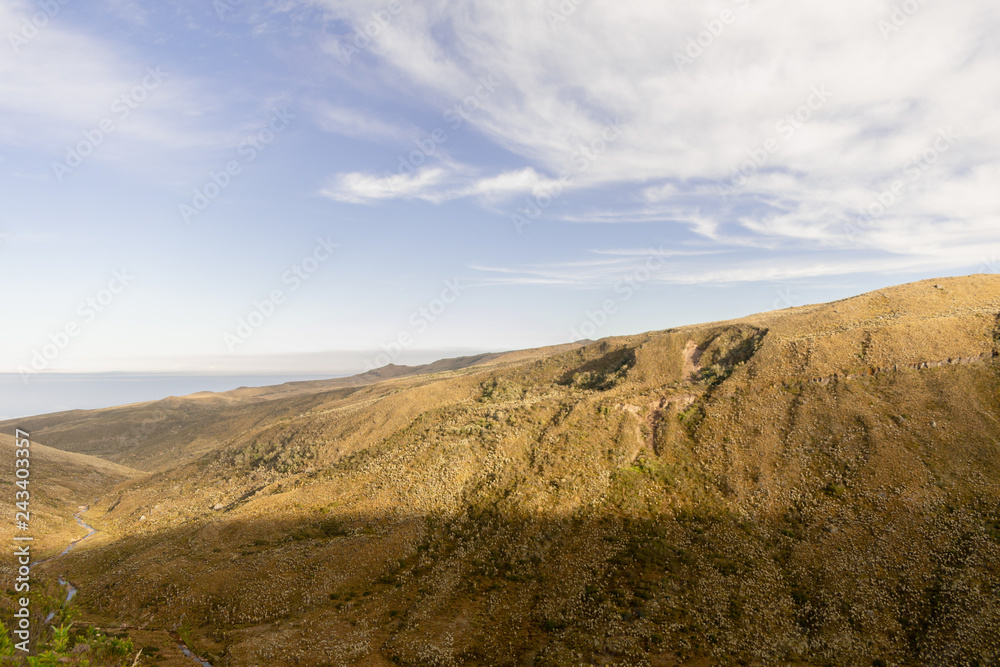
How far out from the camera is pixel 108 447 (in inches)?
3711

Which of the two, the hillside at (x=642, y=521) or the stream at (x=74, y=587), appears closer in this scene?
the stream at (x=74, y=587)

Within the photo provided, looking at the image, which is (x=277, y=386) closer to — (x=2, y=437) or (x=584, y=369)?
(x=2, y=437)

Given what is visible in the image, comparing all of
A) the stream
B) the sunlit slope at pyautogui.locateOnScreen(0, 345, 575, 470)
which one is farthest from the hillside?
the sunlit slope at pyautogui.locateOnScreen(0, 345, 575, 470)

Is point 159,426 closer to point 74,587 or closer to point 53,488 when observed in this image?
point 53,488

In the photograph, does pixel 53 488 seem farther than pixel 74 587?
Yes

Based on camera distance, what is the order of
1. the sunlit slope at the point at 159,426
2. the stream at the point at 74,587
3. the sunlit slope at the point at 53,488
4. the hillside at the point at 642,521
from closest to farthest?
1. the stream at the point at 74,587
2. the hillside at the point at 642,521
3. the sunlit slope at the point at 53,488
4. the sunlit slope at the point at 159,426

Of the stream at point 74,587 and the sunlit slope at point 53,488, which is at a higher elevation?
the sunlit slope at point 53,488

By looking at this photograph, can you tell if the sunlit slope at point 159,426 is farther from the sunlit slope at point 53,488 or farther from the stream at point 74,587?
the stream at point 74,587

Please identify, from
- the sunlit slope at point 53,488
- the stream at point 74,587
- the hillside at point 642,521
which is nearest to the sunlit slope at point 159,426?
the sunlit slope at point 53,488

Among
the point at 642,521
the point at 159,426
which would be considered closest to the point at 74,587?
the point at 642,521

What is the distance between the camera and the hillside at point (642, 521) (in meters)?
23.8

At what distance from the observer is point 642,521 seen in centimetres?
3400

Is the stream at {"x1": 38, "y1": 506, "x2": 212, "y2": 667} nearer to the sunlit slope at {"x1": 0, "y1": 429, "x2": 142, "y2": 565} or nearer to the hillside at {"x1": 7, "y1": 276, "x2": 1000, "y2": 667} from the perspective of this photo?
the sunlit slope at {"x1": 0, "y1": 429, "x2": 142, "y2": 565}

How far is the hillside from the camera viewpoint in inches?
938
